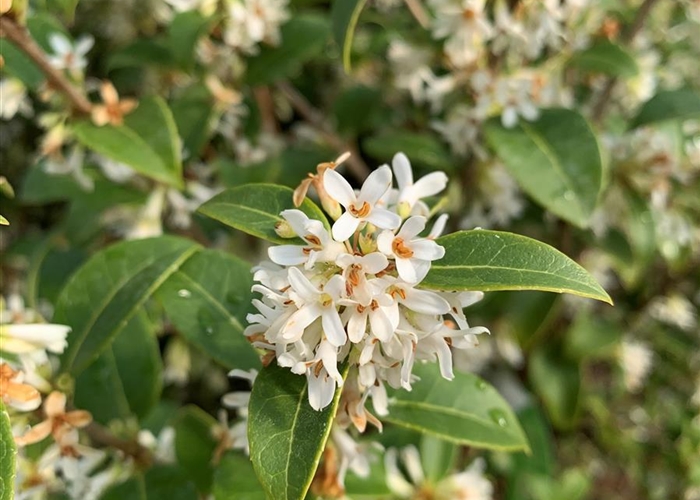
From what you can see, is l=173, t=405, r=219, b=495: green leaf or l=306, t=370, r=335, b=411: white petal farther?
l=173, t=405, r=219, b=495: green leaf

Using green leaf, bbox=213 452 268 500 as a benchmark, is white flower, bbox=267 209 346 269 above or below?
above

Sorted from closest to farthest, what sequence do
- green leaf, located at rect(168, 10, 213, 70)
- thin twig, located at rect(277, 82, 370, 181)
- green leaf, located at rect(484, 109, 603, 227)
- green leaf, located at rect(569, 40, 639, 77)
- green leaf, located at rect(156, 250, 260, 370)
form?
1. green leaf, located at rect(156, 250, 260, 370)
2. green leaf, located at rect(484, 109, 603, 227)
3. green leaf, located at rect(168, 10, 213, 70)
4. green leaf, located at rect(569, 40, 639, 77)
5. thin twig, located at rect(277, 82, 370, 181)

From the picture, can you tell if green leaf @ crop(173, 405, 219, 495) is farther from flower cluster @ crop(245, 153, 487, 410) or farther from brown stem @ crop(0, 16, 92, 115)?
brown stem @ crop(0, 16, 92, 115)

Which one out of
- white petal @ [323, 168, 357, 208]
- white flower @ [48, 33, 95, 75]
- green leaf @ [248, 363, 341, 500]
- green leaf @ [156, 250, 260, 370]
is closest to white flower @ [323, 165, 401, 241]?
white petal @ [323, 168, 357, 208]

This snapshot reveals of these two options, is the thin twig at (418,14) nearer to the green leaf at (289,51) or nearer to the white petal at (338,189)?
the green leaf at (289,51)

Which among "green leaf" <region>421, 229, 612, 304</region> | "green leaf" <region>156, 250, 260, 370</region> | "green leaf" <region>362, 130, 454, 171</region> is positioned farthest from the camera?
"green leaf" <region>362, 130, 454, 171</region>

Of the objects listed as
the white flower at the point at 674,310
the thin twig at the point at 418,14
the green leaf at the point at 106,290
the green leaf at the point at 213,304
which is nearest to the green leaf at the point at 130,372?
the green leaf at the point at 106,290
